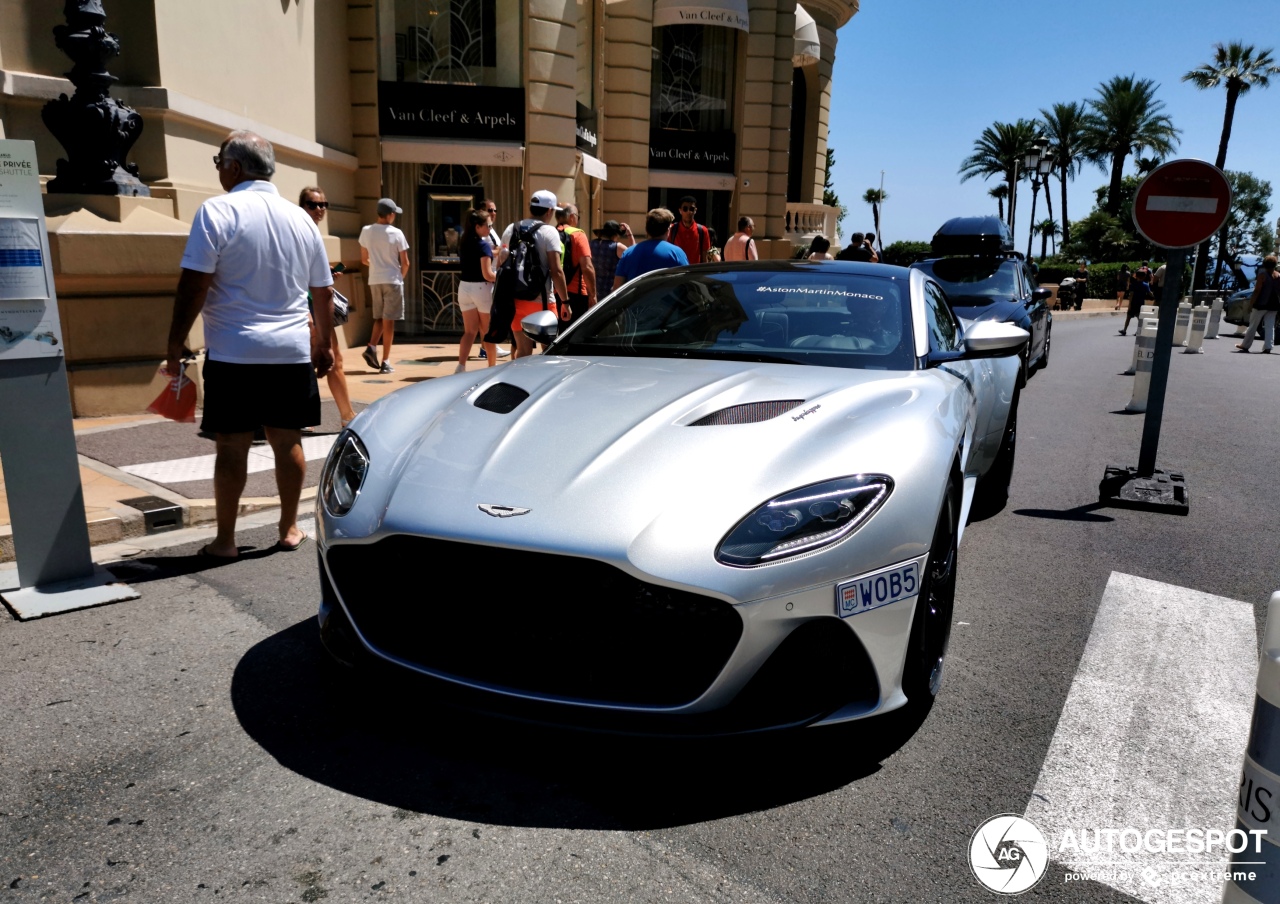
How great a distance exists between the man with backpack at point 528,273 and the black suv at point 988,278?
15.2 feet

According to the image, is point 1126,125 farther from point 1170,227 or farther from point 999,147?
point 1170,227

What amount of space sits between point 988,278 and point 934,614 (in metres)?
10.2

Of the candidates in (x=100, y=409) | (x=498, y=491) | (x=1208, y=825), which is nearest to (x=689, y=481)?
(x=498, y=491)

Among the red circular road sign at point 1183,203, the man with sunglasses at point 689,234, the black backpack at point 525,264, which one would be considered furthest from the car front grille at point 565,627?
the man with sunglasses at point 689,234

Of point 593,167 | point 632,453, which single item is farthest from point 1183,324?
point 632,453

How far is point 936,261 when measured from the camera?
1295 cm

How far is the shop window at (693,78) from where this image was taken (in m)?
22.7

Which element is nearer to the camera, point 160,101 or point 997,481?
point 997,481

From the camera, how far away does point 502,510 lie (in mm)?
2588

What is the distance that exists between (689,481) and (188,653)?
207 cm

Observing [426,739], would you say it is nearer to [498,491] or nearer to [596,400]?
[498,491]

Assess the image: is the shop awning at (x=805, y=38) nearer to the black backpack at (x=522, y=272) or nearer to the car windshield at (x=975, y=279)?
the car windshield at (x=975, y=279)

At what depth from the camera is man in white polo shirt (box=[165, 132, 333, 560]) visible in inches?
166

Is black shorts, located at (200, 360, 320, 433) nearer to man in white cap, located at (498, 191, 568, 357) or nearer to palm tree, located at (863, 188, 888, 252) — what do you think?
man in white cap, located at (498, 191, 568, 357)
